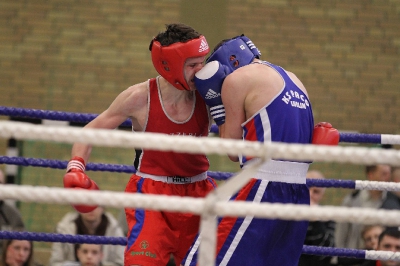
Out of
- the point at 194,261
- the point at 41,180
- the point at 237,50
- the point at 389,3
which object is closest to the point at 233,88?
the point at 237,50

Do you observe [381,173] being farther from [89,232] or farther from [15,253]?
[15,253]

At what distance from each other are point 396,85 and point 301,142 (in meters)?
4.21

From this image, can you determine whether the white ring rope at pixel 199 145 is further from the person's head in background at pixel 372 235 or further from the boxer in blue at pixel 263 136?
the person's head in background at pixel 372 235

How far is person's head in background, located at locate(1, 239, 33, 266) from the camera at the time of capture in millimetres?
3984

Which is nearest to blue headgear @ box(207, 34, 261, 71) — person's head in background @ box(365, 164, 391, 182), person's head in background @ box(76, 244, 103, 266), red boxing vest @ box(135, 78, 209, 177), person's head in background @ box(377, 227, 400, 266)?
red boxing vest @ box(135, 78, 209, 177)

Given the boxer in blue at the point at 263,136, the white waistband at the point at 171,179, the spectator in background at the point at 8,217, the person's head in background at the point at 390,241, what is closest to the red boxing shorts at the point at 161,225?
the white waistband at the point at 171,179

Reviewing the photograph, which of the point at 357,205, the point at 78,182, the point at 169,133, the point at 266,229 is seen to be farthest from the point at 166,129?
the point at 357,205

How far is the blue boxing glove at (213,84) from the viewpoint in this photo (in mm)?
2631

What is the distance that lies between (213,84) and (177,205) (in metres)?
1.01

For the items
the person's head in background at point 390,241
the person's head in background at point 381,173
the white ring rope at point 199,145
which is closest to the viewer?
the white ring rope at point 199,145

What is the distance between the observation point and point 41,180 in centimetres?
619

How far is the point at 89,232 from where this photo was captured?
430 cm

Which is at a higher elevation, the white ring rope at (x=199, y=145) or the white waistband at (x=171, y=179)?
the white ring rope at (x=199, y=145)

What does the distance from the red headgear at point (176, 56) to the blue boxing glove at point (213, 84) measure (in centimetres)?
14
